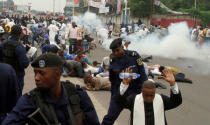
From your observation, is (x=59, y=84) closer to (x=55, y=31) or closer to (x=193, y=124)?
(x=193, y=124)

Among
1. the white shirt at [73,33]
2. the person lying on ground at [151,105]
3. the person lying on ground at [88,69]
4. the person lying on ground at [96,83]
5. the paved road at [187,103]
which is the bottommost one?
the paved road at [187,103]

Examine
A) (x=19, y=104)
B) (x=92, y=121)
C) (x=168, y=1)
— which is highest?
(x=168, y=1)

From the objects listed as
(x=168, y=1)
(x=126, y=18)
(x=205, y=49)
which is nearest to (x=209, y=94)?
(x=205, y=49)

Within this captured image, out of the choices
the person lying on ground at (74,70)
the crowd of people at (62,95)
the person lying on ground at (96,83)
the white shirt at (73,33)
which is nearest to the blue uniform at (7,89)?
the crowd of people at (62,95)

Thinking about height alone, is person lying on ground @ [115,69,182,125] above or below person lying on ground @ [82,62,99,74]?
above

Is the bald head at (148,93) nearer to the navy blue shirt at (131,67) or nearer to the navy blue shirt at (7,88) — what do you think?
the navy blue shirt at (131,67)

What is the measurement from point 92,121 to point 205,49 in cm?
1971

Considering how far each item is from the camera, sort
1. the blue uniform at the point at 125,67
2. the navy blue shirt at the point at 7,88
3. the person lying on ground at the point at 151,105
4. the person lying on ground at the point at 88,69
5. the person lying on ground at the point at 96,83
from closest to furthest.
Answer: the navy blue shirt at the point at 7,88
the person lying on ground at the point at 151,105
the blue uniform at the point at 125,67
the person lying on ground at the point at 96,83
the person lying on ground at the point at 88,69

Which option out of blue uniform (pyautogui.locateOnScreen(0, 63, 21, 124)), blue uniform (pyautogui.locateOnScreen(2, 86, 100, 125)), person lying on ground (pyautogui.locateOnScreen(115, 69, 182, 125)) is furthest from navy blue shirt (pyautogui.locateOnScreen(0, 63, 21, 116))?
person lying on ground (pyautogui.locateOnScreen(115, 69, 182, 125))

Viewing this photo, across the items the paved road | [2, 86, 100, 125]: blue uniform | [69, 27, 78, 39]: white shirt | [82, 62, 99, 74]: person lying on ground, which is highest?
[69, 27, 78, 39]: white shirt

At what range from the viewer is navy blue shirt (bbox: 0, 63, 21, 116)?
319 cm

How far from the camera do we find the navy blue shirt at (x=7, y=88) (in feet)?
10.5

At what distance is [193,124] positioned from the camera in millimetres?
6098

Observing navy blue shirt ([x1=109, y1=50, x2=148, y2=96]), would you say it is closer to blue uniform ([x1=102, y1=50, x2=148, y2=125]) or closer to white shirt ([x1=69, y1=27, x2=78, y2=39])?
blue uniform ([x1=102, y1=50, x2=148, y2=125])
